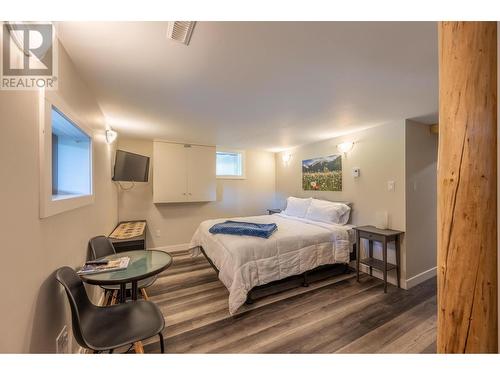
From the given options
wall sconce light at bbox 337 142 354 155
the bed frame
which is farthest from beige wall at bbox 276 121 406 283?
the bed frame

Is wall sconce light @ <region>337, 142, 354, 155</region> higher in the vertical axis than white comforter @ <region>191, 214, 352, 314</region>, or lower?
higher

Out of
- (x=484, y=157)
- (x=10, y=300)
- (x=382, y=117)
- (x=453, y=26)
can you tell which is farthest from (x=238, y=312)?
(x=382, y=117)

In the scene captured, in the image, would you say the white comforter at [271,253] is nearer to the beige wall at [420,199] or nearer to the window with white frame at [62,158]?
the beige wall at [420,199]

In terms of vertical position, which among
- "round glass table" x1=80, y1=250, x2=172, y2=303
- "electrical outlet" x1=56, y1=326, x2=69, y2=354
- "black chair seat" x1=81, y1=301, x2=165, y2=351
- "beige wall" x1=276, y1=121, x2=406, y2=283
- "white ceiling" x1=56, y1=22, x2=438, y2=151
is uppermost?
"white ceiling" x1=56, y1=22, x2=438, y2=151

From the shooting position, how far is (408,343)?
5.85ft

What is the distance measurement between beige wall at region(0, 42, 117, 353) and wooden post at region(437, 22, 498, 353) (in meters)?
1.73

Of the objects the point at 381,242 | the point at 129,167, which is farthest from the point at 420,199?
the point at 129,167

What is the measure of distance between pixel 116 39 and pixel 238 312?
8.49 ft

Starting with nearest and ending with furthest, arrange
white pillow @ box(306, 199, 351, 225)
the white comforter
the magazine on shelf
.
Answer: the magazine on shelf
the white comforter
white pillow @ box(306, 199, 351, 225)

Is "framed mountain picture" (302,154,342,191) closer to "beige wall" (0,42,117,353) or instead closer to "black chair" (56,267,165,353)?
"black chair" (56,267,165,353)

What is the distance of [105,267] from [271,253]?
1665mm

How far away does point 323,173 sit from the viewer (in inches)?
158

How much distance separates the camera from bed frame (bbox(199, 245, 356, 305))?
2604 mm

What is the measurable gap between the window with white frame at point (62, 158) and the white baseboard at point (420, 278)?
382 centimetres
